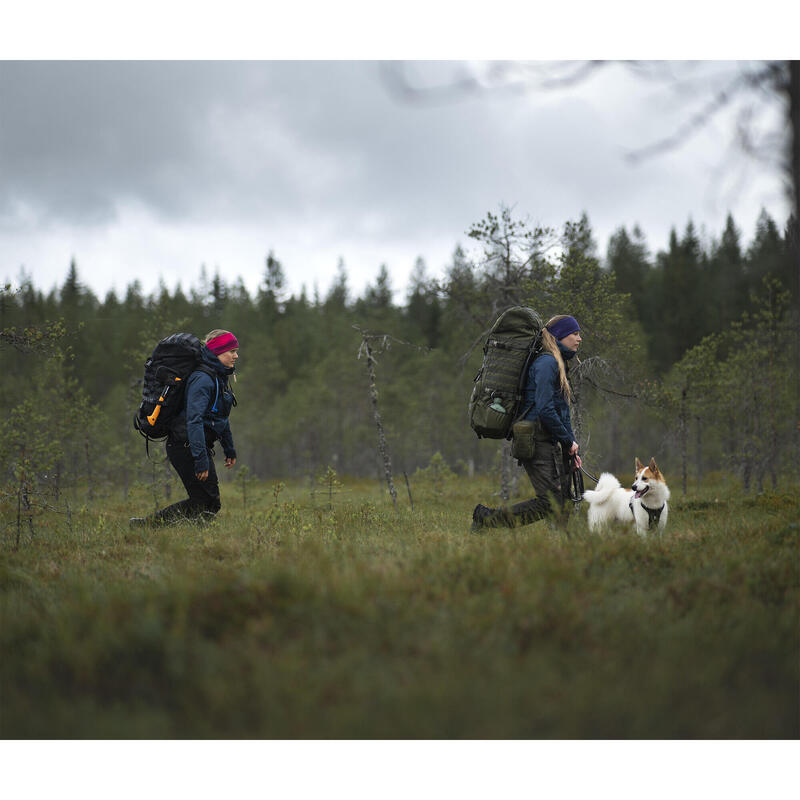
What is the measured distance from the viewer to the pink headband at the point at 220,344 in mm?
6867

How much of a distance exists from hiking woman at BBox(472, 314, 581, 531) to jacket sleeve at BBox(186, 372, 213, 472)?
342 centimetres

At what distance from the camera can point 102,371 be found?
44.3 m

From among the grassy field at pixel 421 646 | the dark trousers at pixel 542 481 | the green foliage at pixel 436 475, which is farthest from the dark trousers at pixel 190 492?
the green foliage at pixel 436 475

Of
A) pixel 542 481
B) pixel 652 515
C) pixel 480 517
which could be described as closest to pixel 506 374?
pixel 542 481

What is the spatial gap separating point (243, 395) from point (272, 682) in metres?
36.7

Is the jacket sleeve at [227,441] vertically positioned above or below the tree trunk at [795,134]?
below

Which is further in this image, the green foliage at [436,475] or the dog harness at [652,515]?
the green foliage at [436,475]

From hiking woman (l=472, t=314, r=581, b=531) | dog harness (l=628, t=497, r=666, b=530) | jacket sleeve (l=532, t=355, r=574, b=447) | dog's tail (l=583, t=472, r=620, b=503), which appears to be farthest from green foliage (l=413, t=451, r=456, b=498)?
jacket sleeve (l=532, t=355, r=574, b=447)

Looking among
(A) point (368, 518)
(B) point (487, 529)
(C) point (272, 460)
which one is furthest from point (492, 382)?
(C) point (272, 460)

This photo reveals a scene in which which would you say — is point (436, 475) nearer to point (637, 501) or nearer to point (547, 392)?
point (637, 501)

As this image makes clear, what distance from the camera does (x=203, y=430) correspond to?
21.7ft

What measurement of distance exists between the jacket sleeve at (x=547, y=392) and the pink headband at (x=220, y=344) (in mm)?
3709

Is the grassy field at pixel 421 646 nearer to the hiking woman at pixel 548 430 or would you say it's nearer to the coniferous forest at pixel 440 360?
the hiking woman at pixel 548 430

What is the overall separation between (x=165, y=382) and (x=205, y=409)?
1.95 feet
